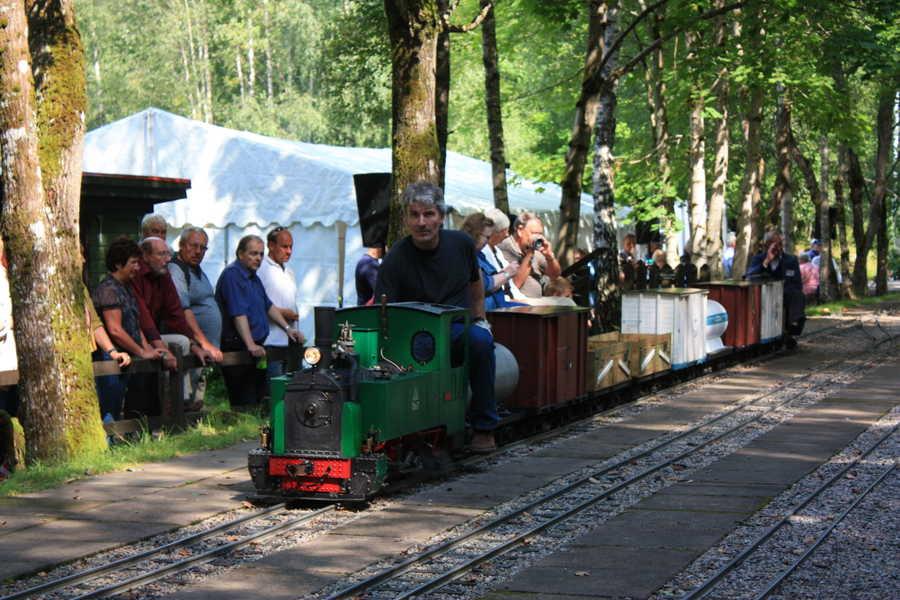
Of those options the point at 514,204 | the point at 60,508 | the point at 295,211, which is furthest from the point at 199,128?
the point at 60,508

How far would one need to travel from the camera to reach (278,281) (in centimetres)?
1473

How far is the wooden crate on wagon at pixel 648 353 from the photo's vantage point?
1711 centimetres

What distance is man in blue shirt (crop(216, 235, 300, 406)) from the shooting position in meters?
14.0

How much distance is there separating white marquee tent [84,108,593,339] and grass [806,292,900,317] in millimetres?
12866

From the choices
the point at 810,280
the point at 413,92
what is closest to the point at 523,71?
the point at 810,280

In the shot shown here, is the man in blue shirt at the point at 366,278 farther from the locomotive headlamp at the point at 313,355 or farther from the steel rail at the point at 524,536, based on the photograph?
the locomotive headlamp at the point at 313,355

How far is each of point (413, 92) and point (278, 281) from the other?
8.61ft

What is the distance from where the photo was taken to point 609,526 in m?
9.30

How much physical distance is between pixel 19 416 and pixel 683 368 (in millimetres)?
10154

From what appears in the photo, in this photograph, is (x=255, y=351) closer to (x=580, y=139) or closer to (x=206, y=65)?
(x=580, y=139)

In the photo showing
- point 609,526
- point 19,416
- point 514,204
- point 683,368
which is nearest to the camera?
point 609,526

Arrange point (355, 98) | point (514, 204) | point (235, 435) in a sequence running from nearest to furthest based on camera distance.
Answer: point (235, 435)
point (514, 204)
point (355, 98)

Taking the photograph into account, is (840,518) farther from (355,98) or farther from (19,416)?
(355,98)

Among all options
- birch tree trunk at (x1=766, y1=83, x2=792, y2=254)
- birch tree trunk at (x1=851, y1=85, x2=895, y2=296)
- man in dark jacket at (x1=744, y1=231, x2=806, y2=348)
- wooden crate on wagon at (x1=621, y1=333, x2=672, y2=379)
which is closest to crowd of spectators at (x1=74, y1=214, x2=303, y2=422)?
wooden crate on wagon at (x1=621, y1=333, x2=672, y2=379)
